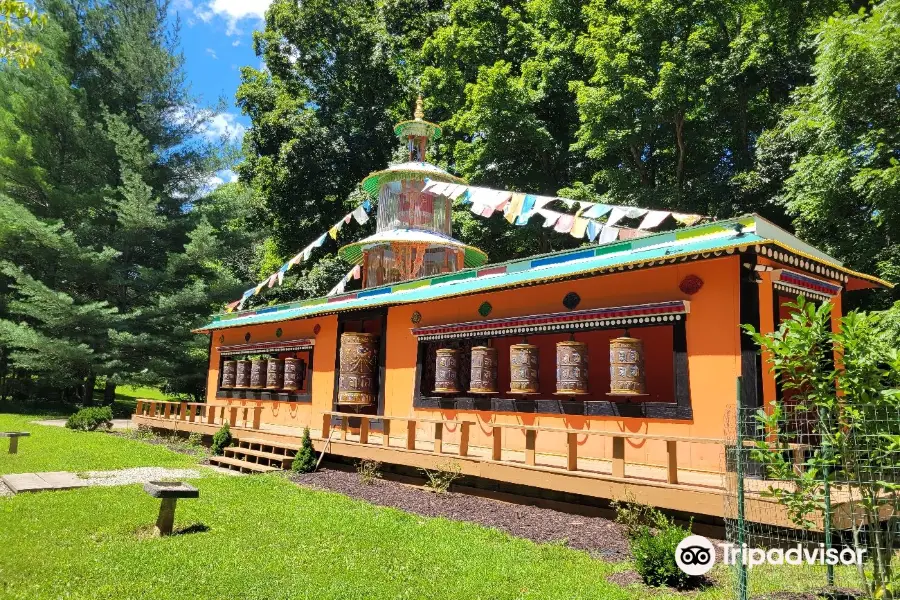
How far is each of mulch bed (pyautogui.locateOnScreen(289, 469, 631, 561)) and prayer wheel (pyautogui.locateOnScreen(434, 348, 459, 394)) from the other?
1.81 meters

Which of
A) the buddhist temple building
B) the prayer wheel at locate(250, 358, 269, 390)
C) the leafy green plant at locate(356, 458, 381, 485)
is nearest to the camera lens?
the buddhist temple building

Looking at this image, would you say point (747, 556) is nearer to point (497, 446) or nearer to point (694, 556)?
point (694, 556)

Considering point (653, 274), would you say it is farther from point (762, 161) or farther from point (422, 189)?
point (762, 161)

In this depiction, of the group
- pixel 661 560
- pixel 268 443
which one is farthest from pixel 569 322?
pixel 268 443

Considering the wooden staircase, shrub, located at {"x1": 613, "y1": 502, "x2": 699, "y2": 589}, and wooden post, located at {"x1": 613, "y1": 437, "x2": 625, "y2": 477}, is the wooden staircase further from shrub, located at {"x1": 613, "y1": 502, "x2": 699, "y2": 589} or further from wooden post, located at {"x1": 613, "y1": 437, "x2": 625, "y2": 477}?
shrub, located at {"x1": 613, "y1": 502, "x2": 699, "y2": 589}

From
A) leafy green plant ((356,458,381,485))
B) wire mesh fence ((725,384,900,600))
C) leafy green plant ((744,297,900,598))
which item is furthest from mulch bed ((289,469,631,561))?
leafy green plant ((744,297,900,598))

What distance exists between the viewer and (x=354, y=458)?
490 inches

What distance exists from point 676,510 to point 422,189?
35.6 feet

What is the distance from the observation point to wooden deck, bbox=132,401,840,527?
278 inches

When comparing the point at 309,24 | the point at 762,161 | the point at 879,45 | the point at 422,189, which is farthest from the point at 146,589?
the point at 309,24

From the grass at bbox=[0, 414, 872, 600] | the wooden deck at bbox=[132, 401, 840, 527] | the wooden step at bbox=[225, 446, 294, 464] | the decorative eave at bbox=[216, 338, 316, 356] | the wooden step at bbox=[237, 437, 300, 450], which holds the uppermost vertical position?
the decorative eave at bbox=[216, 338, 316, 356]

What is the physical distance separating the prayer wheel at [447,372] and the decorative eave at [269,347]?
15.3ft

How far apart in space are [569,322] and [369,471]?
14.6ft

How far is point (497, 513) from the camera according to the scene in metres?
8.89
